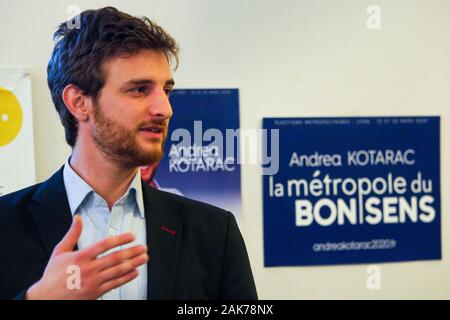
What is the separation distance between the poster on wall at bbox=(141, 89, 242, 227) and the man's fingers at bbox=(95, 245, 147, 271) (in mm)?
935

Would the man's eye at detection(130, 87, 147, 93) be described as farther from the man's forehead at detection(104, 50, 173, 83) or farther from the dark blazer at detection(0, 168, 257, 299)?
the dark blazer at detection(0, 168, 257, 299)

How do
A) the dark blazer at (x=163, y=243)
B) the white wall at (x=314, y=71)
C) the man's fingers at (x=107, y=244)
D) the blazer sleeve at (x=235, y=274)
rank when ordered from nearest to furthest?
the man's fingers at (x=107, y=244) → the dark blazer at (x=163, y=243) → the blazer sleeve at (x=235, y=274) → the white wall at (x=314, y=71)

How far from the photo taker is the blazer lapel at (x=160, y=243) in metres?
1.11

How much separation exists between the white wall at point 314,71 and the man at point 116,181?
68 centimetres

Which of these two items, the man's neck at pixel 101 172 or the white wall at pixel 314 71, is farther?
the white wall at pixel 314 71

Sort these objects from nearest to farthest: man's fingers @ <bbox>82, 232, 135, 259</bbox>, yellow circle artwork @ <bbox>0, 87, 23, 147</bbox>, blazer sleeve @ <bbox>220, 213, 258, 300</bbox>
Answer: man's fingers @ <bbox>82, 232, 135, 259</bbox> → blazer sleeve @ <bbox>220, 213, 258, 300</bbox> → yellow circle artwork @ <bbox>0, 87, 23, 147</bbox>

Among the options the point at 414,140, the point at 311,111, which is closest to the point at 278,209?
the point at 311,111

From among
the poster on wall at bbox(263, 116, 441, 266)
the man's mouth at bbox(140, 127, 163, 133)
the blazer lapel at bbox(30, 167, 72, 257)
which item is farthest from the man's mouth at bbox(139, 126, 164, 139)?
the poster on wall at bbox(263, 116, 441, 266)

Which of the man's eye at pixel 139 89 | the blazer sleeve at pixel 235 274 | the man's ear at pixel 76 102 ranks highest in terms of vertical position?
the man's eye at pixel 139 89

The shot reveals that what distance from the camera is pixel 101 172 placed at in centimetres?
115

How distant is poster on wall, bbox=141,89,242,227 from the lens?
193cm

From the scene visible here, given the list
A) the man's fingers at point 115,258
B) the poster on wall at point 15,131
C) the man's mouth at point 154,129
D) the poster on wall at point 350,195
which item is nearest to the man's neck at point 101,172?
the man's mouth at point 154,129

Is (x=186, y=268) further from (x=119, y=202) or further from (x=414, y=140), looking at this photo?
(x=414, y=140)

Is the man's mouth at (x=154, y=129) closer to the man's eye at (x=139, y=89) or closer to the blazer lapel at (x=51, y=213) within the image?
Answer: the man's eye at (x=139, y=89)
